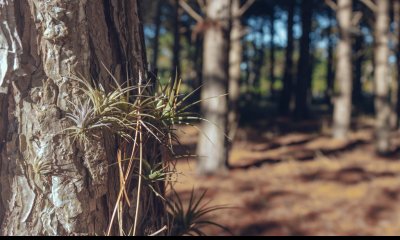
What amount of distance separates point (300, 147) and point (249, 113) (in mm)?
9517

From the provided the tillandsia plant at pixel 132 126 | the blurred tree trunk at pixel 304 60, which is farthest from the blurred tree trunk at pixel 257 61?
the tillandsia plant at pixel 132 126

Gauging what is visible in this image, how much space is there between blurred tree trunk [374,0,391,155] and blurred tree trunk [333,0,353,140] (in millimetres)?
1858

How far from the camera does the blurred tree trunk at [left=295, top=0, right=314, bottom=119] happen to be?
60.0ft

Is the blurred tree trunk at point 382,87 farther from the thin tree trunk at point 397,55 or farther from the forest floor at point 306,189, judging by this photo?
the thin tree trunk at point 397,55

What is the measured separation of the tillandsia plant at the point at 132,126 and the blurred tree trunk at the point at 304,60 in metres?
17.2

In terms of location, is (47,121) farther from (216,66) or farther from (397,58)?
(397,58)

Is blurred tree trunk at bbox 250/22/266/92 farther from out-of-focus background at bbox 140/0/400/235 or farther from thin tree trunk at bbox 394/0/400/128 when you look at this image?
out-of-focus background at bbox 140/0/400/235

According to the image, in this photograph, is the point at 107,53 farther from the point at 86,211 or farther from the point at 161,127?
the point at 86,211

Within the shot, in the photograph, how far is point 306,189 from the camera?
8922 mm

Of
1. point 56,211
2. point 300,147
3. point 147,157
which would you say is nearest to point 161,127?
point 147,157

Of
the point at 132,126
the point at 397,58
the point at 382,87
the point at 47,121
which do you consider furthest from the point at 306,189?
the point at 397,58

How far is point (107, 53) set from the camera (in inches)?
62.6

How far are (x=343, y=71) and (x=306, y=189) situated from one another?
6.46 metres

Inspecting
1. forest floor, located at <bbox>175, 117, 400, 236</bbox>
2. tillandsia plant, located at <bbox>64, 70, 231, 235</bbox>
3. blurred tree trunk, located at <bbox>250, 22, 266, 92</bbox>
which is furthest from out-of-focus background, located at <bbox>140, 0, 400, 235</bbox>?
blurred tree trunk, located at <bbox>250, 22, 266, 92</bbox>
